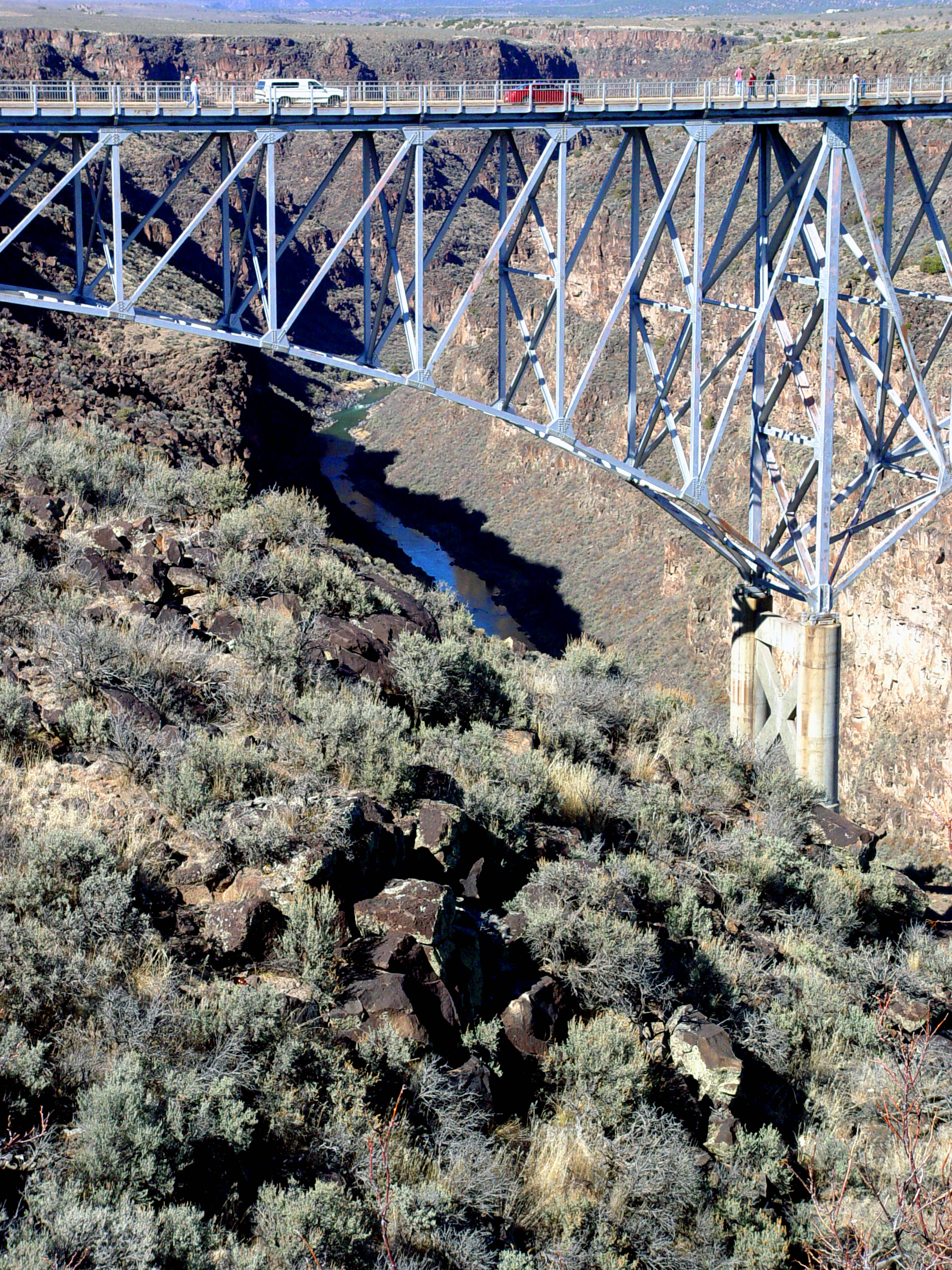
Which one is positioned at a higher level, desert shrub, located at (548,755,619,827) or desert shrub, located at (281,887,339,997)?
desert shrub, located at (281,887,339,997)

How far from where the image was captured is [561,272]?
15922 millimetres

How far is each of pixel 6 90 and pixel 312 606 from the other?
11251mm

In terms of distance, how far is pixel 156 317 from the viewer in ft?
53.9

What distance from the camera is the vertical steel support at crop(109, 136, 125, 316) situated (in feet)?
50.3

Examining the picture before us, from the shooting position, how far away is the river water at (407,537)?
160 ft

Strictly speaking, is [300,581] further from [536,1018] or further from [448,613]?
[536,1018]

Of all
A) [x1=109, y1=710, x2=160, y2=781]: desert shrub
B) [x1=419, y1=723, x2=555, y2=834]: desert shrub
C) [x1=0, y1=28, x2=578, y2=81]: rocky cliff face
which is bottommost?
[x1=419, y1=723, x2=555, y2=834]: desert shrub

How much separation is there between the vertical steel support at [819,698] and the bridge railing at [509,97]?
726 cm

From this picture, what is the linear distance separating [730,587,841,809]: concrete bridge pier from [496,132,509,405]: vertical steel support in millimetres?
5553

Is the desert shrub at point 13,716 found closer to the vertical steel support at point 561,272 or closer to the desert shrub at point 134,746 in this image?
the desert shrub at point 134,746

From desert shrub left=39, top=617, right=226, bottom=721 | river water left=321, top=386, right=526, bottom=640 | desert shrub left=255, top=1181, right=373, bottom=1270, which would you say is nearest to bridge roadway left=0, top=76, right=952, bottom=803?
desert shrub left=39, top=617, right=226, bottom=721

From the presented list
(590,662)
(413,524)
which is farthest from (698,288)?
(413,524)

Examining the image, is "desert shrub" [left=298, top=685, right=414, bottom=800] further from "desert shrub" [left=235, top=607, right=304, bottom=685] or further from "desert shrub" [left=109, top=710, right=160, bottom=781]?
"desert shrub" [left=109, top=710, right=160, bottom=781]

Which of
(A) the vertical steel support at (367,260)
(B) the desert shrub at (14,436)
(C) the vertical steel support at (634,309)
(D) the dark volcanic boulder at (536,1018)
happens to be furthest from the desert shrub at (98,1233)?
(C) the vertical steel support at (634,309)
